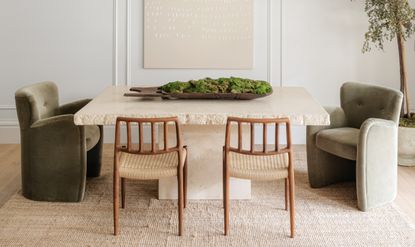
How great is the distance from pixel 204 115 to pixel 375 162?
1261 millimetres

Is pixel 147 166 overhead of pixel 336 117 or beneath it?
beneath

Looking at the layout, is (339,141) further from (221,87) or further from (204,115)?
(204,115)

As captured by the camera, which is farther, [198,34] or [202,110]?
[198,34]

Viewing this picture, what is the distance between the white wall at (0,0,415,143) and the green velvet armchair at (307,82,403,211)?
1.31 meters

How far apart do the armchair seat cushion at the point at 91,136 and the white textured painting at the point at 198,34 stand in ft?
5.03

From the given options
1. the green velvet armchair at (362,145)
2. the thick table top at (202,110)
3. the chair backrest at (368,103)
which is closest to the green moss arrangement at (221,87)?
the thick table top at (202,110)

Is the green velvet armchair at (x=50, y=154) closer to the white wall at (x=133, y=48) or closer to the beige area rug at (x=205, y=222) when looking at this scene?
the beige area rug at (x=205, y=222)

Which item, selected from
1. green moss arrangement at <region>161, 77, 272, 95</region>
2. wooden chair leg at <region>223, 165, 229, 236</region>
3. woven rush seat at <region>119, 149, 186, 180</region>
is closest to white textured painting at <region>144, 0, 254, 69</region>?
green moss arrangement at <region>161, 77, 272, 95</region>

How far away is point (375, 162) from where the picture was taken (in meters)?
3.70

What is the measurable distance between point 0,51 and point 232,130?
10.00 ft

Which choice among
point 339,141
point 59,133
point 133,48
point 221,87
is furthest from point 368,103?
point 133,48

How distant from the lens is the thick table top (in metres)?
3.34

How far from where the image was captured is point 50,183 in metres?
3.85

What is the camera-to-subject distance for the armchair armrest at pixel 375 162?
365 cm
